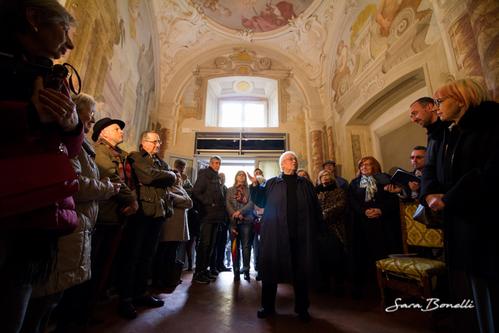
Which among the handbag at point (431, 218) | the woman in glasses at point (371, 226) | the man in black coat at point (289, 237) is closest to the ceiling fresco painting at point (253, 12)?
the woman in glasses at point (371, 226)

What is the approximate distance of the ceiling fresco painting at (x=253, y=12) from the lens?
736 cm

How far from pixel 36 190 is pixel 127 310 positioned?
1.69 metres

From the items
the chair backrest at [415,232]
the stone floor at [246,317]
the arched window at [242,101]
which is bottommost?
the stone floor at [246,317]

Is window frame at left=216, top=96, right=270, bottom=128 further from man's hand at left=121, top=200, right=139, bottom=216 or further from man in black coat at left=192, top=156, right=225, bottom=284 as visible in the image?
man's hand at left=121, top=200, right=139, bottom=216

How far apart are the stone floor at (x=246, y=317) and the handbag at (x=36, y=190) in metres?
1.41

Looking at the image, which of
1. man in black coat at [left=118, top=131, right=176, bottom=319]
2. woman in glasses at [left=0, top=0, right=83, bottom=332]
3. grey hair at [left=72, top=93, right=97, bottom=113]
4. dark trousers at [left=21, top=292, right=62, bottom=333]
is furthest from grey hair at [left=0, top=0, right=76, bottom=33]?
man in black coat at [left=118, top=131, right=176, bottom=319]

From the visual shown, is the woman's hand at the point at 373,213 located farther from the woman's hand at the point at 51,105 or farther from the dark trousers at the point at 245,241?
the woman's hand at the point at 51,105

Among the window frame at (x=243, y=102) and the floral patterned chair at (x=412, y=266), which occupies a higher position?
the window frame at (x=243, y=102)

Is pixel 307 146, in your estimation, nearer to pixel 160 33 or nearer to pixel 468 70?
pixel 468 70

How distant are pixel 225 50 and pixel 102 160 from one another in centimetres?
796

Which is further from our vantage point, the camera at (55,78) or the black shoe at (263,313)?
the black shoe at (263,313)

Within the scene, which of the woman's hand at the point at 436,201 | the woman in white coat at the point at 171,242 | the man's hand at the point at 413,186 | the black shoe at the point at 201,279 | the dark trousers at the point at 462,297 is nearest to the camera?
the woman's hand at the point at 436,201

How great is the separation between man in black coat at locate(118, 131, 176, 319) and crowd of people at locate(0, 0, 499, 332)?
1 cm

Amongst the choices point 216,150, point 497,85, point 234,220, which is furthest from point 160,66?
point 497,85
